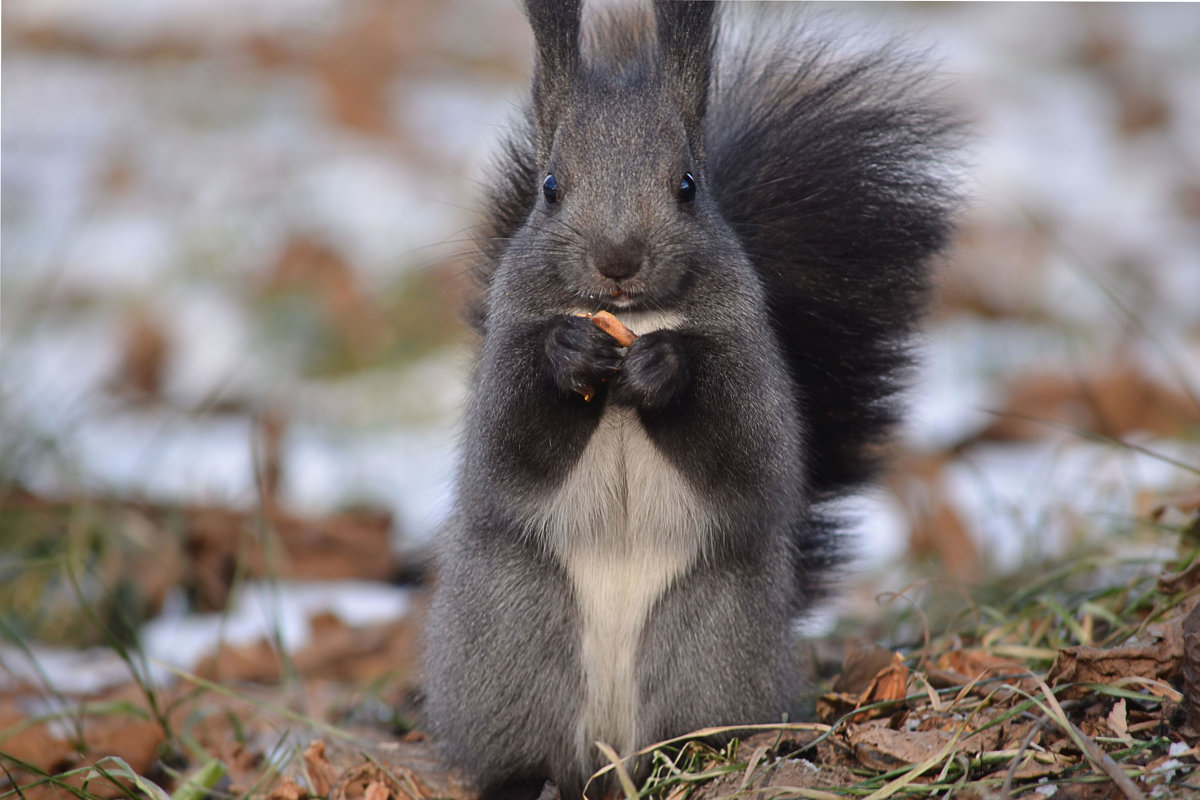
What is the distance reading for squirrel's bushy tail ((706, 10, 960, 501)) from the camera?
235 cm

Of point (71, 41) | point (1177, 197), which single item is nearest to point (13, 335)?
point (71, 41)

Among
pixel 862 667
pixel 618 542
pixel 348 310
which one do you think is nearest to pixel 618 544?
pixel 618 542

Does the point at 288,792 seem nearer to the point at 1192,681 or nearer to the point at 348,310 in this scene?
the point at 1192,681

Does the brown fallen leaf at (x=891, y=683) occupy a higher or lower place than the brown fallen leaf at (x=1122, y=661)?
lower

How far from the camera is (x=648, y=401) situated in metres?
1.91

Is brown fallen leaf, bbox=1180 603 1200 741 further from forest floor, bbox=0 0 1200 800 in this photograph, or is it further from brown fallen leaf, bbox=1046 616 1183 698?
brown fallen leaf, bbox=1046 616 1183 698

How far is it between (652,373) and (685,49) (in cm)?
70

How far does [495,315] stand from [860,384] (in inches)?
30.5

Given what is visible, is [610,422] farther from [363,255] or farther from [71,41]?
[71,41]

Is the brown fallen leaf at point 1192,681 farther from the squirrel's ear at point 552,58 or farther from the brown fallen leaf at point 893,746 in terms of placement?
the squirrel's ear at point 552,58

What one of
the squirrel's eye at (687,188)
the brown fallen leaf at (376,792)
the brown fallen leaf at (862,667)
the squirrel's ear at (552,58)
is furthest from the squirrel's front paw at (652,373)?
the brown fallen leaf at (376,792)

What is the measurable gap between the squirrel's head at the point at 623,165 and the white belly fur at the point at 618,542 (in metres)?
0.11

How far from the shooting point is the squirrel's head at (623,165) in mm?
1989

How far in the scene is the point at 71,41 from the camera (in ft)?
28.2
